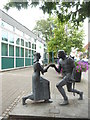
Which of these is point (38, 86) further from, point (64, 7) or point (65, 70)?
point (64, 7)

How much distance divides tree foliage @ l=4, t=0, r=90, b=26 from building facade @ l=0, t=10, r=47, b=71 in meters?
11.4

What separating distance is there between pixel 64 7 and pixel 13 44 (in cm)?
1418

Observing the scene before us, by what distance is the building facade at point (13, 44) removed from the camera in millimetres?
14327

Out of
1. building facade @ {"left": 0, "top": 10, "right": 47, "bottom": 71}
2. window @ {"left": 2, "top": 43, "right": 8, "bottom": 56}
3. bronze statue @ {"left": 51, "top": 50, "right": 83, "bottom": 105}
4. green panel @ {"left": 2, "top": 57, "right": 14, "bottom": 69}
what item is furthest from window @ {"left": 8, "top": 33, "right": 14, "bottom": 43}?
bronze statue @ {"left": 51, "top": 50, "right": 83, "bottom": 105}

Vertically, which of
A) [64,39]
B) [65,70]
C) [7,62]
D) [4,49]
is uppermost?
[64,39]

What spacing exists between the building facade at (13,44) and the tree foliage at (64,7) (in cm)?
1145

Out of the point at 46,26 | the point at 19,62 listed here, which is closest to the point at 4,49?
the point at 19,62

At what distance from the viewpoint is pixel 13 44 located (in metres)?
16.7

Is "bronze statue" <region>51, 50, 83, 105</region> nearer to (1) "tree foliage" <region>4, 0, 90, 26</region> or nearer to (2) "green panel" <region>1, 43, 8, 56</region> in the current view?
(1) "tree foliage" <region>4, 0, 90, 26</region>

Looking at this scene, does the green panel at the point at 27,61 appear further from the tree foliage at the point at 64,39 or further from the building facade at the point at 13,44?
the tree foliage at the point at 64,39

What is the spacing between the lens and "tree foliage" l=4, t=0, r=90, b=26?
9.18ft

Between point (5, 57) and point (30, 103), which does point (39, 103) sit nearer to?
point (30, 103)

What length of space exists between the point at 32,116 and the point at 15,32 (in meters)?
15.7

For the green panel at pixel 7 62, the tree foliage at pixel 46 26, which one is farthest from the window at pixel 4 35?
the tree foliage at pixel 46 26
